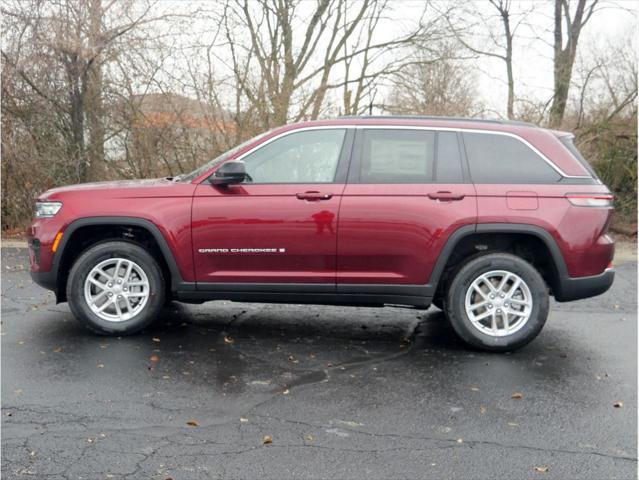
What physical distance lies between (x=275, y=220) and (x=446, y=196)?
4.50 feet

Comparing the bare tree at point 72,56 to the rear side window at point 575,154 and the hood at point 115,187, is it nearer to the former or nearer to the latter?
the hood at point 115,187

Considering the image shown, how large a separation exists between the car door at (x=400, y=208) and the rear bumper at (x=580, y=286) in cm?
94

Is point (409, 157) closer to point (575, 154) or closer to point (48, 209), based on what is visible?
point (575, 154)

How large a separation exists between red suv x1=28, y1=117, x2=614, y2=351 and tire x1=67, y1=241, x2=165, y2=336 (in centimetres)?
1

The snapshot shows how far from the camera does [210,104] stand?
42.7 feet

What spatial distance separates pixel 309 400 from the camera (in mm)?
4289

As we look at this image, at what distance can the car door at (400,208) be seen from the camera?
17.8ft

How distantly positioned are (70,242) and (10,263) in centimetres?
454

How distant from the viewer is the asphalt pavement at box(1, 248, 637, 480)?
134 inches

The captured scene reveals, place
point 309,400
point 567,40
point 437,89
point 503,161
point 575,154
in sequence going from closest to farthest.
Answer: point 309,400
point 503,161
point 575,154
point 437,89
point 567,40

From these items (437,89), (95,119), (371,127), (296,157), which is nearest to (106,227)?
(296,157)

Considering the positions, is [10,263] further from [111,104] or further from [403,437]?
[403,437]

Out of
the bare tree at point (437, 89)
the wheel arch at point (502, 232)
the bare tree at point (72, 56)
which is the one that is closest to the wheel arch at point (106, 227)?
the wheel arch at point (502, 232)

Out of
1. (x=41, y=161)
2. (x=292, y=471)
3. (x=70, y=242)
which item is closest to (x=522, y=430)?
(x=292, y=471)
